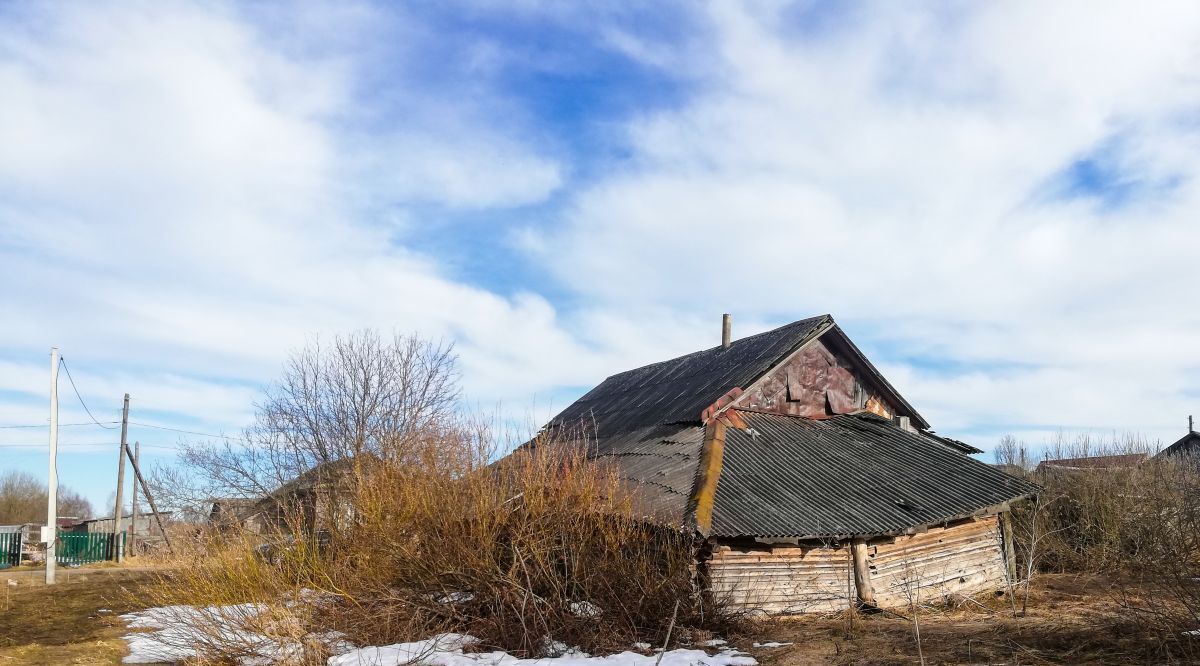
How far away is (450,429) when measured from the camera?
475 inches

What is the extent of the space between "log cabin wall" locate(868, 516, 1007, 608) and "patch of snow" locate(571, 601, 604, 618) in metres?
5.04

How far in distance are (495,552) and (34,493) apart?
196ft

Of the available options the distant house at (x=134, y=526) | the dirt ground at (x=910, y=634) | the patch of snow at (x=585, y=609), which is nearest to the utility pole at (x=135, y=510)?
the distant house at (x=134, y=526)

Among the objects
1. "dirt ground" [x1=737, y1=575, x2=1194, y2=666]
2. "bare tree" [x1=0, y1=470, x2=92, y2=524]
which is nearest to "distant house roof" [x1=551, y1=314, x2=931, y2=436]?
"dirt ground" [x1=737, y1=575, x2=1194, y2=666]

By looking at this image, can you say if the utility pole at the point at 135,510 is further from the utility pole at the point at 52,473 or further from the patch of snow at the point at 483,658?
the patch of snow at the point at 483,658

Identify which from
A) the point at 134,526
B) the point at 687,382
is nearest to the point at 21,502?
the point at 134,526

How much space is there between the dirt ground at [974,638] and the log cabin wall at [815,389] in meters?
5.55

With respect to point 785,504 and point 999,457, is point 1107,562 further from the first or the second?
point 999,457

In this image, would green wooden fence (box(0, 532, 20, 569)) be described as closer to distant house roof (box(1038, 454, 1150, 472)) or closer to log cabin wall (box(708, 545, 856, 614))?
log cabin wall (box(708, 545, 856, 614))

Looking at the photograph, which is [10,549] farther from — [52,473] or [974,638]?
[974,638]

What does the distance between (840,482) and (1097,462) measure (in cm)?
1269

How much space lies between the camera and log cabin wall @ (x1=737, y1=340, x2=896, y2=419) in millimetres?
17745

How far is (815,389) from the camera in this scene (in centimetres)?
Result: 1856

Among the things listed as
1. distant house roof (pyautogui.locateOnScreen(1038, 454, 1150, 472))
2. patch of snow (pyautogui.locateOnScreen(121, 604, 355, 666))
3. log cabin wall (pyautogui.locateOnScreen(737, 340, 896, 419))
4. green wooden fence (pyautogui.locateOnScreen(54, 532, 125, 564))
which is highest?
log cabin wall (pyautogui.locateOnScreen(737, 340, 896, 419))
